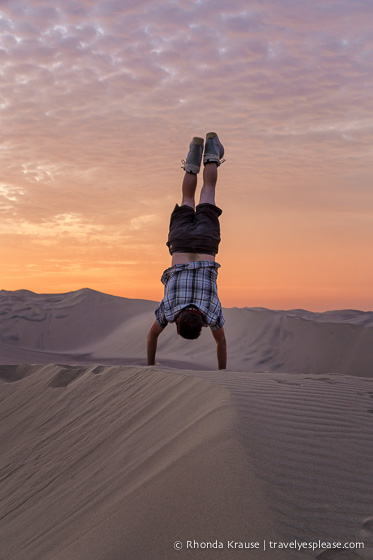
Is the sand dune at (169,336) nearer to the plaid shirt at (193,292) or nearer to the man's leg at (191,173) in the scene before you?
the plaid shirt at (193,292)

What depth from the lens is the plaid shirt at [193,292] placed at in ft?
19.4

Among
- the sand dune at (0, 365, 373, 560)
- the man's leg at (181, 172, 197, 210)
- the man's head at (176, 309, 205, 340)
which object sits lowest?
the sand dune at (0, 365, 373, 560)

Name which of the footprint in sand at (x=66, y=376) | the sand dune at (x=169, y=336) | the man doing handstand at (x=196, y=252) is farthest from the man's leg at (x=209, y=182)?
the sand dune at (x=169, y=336)

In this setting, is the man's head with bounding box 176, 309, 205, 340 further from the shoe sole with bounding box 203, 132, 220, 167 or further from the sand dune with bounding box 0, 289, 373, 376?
the sand dune with bounding box 0, 289, 373, 376

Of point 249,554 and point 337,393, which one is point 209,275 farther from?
point 249,554

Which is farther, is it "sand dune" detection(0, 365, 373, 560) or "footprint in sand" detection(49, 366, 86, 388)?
"footprint in sand" detection(49, 366, 86, 388)

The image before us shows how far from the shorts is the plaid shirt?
205 mm

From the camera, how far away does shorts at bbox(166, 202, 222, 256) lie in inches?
239

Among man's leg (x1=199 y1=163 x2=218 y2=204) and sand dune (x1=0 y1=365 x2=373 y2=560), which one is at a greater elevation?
man's leg (x1=199 y1=163 x2=218 y2=204)

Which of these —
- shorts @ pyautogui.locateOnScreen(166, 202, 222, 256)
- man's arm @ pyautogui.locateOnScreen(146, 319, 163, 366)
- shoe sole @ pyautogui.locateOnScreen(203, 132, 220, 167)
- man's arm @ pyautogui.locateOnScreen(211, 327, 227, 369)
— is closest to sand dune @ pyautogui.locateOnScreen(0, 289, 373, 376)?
man's arm @ pyautogui.locateOnScreen(146, 319, 163, 366)

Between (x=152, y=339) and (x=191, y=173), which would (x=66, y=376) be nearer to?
(x=152, y=339)

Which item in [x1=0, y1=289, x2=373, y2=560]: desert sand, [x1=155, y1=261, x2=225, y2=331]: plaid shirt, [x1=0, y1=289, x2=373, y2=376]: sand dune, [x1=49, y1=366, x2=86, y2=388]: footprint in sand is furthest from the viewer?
[x1=0, y1=289, x2=373, y2=376]: sand dune

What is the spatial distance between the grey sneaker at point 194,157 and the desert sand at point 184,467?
2.71m

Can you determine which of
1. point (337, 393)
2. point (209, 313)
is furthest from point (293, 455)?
point (209, 313)
